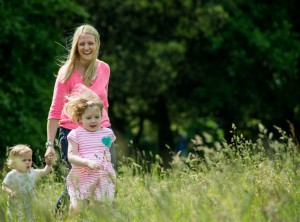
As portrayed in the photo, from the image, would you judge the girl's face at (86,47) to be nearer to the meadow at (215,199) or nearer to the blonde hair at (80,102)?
the blonde hair at (80,102)

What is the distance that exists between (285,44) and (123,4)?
5.26m

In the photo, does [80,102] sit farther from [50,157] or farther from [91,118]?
[50,157]

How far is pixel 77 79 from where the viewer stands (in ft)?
21.7

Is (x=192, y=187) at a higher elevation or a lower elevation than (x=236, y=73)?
lower

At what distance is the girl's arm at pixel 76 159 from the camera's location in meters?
5.80

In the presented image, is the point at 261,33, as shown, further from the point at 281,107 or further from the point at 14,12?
the point at 14,12

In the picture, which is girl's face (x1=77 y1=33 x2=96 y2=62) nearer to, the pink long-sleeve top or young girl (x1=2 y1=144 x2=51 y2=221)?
the pink long-sleeve top

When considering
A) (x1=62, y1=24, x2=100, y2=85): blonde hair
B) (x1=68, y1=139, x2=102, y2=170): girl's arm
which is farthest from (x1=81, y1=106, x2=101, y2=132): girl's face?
(x1=62, y1=24, x2=100, y2=85): blonde hair

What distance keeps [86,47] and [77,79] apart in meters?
0.28

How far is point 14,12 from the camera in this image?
16.5 metres

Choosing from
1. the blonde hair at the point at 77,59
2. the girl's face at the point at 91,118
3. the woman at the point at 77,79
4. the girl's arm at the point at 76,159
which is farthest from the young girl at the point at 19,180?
the blonde hair at the point at 77,59

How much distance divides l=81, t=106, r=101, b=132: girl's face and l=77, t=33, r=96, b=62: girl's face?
633 mm

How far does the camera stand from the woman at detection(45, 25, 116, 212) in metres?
6.58

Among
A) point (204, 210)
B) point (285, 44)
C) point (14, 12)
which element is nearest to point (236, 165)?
point (204, 210)
